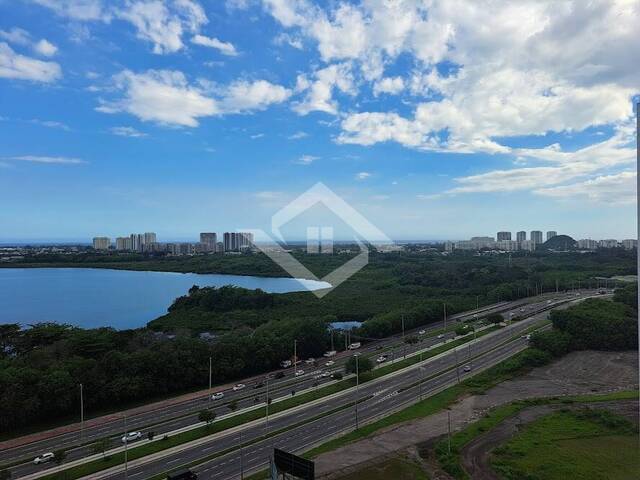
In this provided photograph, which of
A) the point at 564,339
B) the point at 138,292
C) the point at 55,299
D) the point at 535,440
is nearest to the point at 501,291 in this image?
the point at 564,339

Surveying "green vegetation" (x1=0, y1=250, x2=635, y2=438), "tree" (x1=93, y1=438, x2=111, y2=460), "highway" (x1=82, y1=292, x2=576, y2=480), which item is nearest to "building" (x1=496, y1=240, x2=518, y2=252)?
"green vegetation" (x1=0, y1=250, x2=635, y2=438)

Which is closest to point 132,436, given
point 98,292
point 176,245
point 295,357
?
point 295,357

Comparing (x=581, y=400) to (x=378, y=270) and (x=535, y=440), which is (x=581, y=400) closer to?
(x=535, y=440)

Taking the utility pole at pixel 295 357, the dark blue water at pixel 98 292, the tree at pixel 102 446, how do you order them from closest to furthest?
the tree at pixel 102 446 < the utility pole at pixel 295 357 < the dark blue water at pixel 98 292

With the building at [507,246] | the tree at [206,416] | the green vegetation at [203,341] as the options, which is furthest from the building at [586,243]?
the tree at [206,416]

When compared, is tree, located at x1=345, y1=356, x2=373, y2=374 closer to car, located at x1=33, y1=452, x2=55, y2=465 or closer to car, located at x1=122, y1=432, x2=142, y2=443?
car, located at x1=122, y1=432, x2=142, y2=443

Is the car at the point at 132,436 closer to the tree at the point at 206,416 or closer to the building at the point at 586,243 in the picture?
the tree at the point at 206,416

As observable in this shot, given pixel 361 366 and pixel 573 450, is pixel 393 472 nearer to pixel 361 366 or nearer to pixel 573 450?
pixel 573 450
